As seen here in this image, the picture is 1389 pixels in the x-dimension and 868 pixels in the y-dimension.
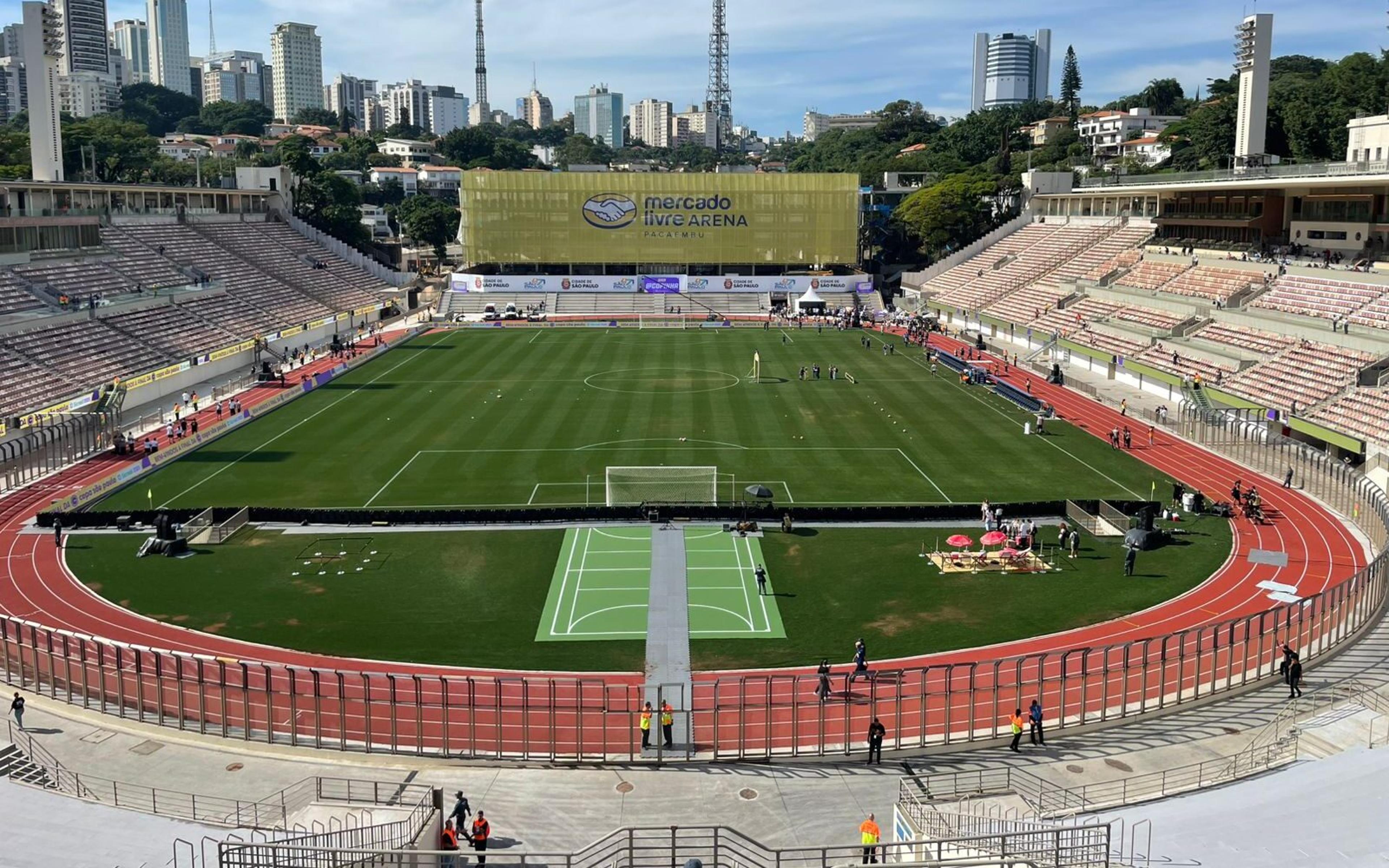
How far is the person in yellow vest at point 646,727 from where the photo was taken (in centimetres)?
2167

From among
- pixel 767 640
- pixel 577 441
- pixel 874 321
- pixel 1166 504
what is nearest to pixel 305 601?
pixel 767 640

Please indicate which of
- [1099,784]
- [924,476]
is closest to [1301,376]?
[924,476]

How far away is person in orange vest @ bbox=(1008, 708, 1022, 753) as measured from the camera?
2150cm

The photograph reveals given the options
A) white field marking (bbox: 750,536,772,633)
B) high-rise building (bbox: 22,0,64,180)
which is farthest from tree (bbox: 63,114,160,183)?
white field marking (bbox: 750,536,772,633)

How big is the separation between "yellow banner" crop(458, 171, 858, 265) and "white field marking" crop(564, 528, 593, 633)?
262 feet

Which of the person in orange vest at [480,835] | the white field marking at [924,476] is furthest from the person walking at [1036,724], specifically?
the white field marking at [924,476]

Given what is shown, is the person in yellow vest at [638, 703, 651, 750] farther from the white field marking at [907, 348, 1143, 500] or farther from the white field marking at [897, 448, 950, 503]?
the white field marking at [907, 348, 1143, 500]

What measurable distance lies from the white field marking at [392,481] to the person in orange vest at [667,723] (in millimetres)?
18471

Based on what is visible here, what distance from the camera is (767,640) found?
27.4m

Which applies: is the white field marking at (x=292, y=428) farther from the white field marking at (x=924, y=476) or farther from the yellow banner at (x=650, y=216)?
the yellow banner at (x=650, y=216)

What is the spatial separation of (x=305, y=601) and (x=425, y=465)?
1533cm

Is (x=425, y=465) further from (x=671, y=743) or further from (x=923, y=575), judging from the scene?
(x=671, y=743)

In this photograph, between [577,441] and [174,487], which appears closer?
[174,487]

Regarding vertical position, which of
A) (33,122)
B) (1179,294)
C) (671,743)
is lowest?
(671,743)
